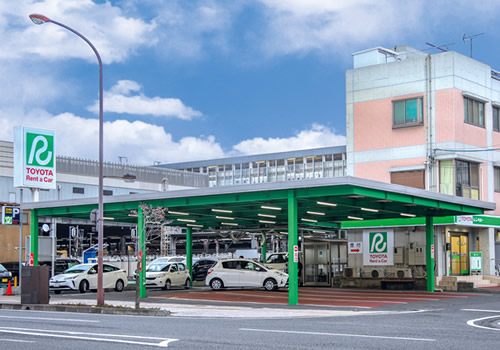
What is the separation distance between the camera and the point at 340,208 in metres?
30.9

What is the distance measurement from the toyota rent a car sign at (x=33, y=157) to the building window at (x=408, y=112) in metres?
20.2

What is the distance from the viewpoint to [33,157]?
37.1m

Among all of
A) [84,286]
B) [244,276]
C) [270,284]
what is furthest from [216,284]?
[84,286]

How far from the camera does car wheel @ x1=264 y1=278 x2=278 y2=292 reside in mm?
33625

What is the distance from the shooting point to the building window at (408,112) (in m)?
39.3

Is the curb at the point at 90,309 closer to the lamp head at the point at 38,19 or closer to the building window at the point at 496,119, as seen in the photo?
the lamp head at the point at 38,19

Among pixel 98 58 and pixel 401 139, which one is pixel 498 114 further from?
pixel 98 58

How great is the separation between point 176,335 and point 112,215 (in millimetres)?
23109

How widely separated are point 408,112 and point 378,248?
8.31m

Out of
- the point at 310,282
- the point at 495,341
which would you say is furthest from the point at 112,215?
the point at 495,341

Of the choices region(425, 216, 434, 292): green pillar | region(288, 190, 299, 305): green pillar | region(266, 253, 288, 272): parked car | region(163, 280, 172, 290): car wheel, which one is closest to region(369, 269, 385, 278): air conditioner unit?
region(425, 216, 434, 292): green pillar

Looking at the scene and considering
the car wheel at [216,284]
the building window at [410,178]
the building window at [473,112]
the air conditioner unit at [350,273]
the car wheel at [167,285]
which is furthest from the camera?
the building window at [410,178]

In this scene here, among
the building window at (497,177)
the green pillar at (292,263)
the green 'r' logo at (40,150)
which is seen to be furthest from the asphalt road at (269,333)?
the building window at (497,177)

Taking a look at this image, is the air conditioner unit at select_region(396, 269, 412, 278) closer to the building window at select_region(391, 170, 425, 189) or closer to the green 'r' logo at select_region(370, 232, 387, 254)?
the green 'r' logo at select_region(370, 232, 387, 254)
